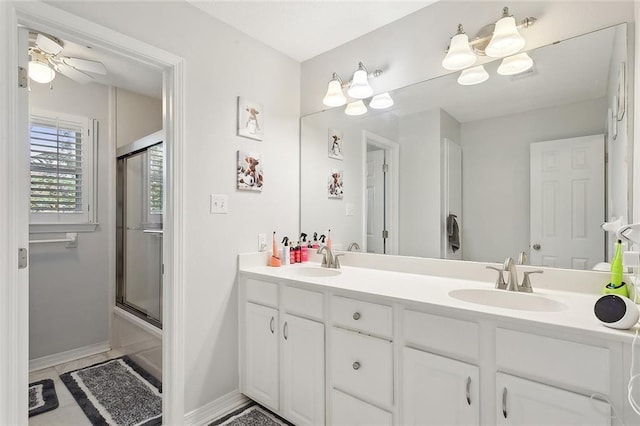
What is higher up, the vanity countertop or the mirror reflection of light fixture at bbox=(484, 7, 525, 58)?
the mirror reflection of light fixture at bbox=(484, 7, 525, 58)

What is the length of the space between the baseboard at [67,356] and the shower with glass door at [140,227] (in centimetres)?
39

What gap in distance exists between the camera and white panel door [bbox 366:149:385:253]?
2137mm

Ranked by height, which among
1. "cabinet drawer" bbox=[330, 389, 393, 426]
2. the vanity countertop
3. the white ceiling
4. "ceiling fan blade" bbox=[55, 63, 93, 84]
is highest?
the white ceiling

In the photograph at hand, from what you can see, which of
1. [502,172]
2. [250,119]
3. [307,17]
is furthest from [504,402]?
[307,17]

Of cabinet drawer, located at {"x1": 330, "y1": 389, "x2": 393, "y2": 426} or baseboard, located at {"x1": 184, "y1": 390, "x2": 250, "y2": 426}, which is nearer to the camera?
cabinet drawer, located at {"x1": 330, "y1": 389, "x2": 393, "y2": 426}

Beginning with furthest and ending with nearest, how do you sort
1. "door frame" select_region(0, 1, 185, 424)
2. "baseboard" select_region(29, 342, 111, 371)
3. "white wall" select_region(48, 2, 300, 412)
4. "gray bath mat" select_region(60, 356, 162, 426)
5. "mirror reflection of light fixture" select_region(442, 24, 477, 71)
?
"baseboard" select_region(29, 342, 111, 371) < "gray bath mat" select_region(60, 356, 162, 426) < "white wall" select_region(48, 2, 300, 412) < "mirror reflection of light fixture" select_region(442, 24, 477, 71) < "door frame" select_region(0, 1, 185, 424)

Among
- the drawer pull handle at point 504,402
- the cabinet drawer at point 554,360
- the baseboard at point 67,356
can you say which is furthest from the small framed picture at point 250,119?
the baseboard at point 67,356

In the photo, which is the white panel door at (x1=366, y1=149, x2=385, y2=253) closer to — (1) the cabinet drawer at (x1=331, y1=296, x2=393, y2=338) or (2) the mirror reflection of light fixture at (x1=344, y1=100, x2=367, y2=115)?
(2) the mirror reflection of light fixture at (x1=344, y1=100, x2=367, y2=115)

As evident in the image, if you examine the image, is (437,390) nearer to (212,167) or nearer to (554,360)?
(554,360)

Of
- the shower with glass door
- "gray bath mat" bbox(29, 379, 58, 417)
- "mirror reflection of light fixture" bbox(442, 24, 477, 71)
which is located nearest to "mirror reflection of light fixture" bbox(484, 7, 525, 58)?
"mirror reflection of light fixture" bbox(442, 24, 477, 71)

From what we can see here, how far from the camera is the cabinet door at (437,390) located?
116cm

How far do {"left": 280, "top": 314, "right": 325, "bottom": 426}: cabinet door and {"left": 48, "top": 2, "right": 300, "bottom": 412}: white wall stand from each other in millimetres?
446

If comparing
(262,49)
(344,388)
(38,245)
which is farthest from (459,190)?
(38,245)

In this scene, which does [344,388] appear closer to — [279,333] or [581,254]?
[279,333]
